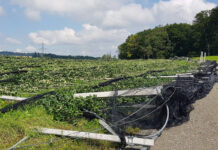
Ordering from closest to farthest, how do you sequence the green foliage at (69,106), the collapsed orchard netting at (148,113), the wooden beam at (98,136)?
the wooden beam at (98,136) < the collapsed orchard netting at (148,113) < the green foliage at (69,106)

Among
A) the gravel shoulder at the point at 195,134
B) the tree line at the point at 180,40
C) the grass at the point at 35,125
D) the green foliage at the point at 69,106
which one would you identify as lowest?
Result: the gravel shoulder at the point at 195,134

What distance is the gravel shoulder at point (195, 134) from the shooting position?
5.15 m

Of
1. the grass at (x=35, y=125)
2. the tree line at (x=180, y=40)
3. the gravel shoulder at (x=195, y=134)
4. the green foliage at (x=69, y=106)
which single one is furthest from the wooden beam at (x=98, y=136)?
the tree line at (x=180, y=40)

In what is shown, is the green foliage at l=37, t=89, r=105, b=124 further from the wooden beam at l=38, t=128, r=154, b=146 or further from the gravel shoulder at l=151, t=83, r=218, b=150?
the gravel shoulder at l=151, t=83, r=218, b=150

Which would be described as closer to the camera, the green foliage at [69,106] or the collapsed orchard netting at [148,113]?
the collapsed orchard netting at [148,113]

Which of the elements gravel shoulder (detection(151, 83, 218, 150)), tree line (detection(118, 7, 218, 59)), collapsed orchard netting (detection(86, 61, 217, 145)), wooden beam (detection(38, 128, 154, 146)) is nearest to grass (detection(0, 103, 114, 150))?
wooden beam (detection(38, 128, 154, 146))

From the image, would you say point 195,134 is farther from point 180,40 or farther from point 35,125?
point 180,40

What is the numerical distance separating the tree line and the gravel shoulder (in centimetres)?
6900

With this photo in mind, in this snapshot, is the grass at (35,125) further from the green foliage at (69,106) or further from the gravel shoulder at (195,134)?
the gravel shoulder at (195,134)

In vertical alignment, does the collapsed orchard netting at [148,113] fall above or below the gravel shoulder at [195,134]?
above

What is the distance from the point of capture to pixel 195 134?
5.77 m

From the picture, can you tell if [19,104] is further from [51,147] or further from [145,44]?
[145,44]

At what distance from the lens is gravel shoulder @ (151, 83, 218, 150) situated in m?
5.15

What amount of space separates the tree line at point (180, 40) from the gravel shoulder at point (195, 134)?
68998 millimetres
